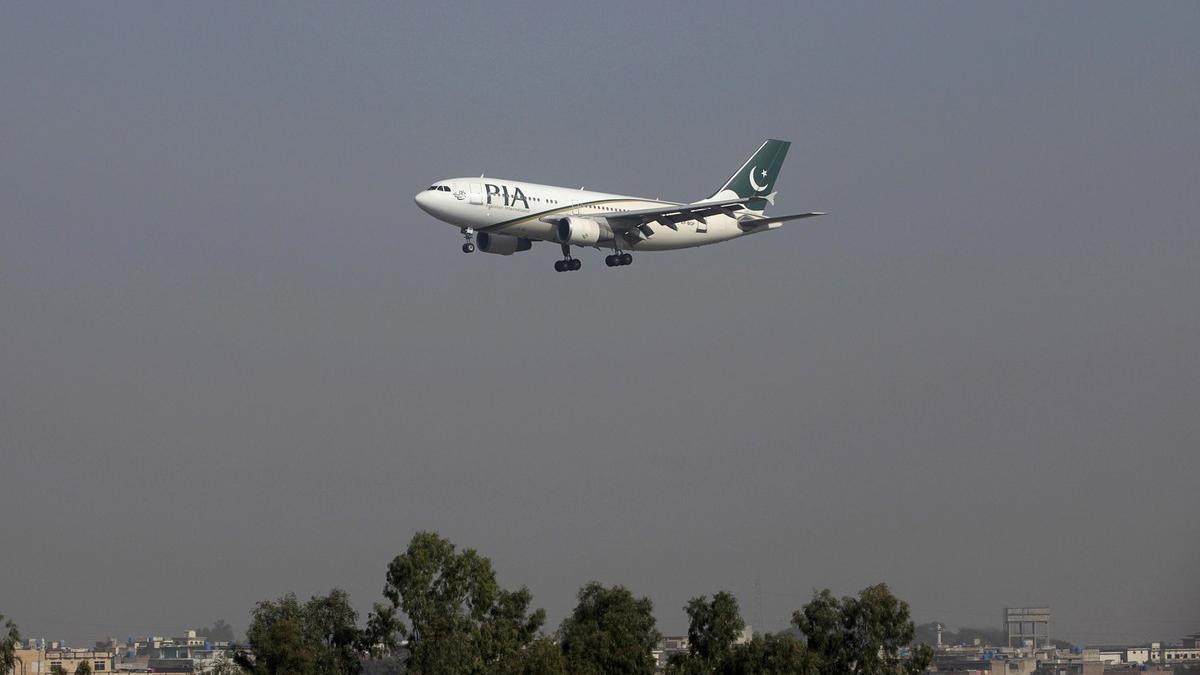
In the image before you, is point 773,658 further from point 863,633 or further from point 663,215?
point 663,215

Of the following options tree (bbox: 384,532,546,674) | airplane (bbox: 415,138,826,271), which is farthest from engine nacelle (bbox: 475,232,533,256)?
tree (bbox: 384,532,546,674)

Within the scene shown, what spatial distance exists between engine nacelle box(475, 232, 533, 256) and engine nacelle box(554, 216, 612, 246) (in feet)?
9.79

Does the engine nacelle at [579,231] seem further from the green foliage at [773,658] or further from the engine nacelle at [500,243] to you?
the green foliage at [773,658]

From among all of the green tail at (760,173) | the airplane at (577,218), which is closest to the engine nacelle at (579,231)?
the airplane at (577,218)

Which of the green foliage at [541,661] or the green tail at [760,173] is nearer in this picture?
the green foliage at [541,661]

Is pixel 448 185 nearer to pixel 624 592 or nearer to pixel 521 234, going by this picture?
pixel 521 234

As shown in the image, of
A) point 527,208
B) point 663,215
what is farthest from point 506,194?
point 663,215

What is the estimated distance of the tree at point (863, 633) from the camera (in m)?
90.8

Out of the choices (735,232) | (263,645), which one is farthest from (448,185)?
(263,645)

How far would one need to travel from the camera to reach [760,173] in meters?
127

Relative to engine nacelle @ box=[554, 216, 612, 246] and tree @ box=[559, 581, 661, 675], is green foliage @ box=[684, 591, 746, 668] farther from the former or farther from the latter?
engine nacelle @ box=[554, 216, 612, 246]

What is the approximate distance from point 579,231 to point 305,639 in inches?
1224

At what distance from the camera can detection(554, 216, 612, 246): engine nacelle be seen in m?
106

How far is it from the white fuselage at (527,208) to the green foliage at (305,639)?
968 inches
